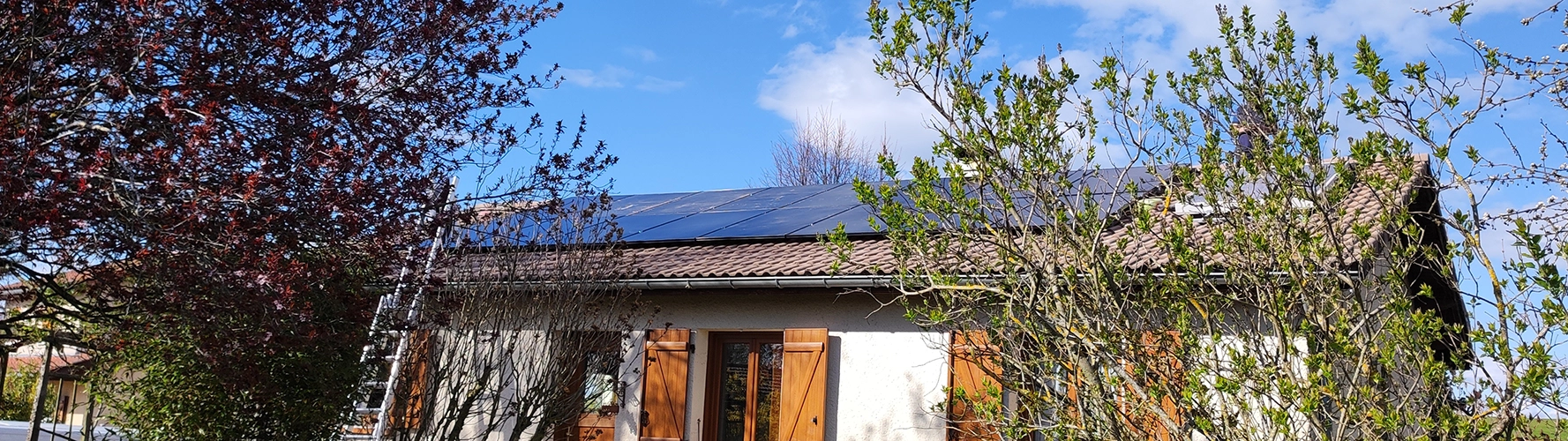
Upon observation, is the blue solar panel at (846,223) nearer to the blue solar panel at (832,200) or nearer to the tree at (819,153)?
the blue solar panel at (832,200)

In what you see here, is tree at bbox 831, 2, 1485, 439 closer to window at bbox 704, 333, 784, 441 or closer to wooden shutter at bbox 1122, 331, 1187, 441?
wooden shutter at bbox 1122, 331, 1187, 441

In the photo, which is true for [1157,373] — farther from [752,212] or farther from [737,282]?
[752,212]

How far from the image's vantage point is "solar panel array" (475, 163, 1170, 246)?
10.2 m

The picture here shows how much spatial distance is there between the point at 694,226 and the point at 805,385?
9.20ft

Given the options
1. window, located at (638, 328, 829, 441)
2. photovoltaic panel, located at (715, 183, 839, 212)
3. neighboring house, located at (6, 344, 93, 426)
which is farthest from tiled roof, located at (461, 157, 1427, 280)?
neighboring house, located at (6, 344, 93, 426)

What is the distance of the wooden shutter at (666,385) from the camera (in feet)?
31.0

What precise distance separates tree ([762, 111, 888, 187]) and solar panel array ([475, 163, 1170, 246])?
38.1 feet

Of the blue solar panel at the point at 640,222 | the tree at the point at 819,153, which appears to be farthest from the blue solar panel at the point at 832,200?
the tree at the point at 819,153

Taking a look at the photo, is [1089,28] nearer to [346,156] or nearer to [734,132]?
[346,156]

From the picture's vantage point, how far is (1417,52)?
393cm

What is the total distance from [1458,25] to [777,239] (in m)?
6.69

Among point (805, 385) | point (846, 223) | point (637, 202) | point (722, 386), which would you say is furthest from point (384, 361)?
point (637, 202)

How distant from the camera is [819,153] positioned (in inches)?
1008

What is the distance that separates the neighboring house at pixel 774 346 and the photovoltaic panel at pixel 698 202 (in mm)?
1182
